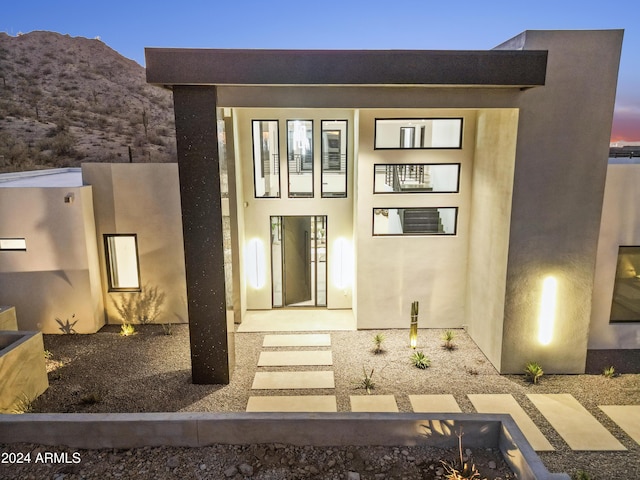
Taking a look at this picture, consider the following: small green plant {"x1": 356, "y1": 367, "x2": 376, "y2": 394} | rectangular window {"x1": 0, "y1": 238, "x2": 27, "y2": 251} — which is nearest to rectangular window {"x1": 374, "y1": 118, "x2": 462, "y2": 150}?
small green plant {"x1": 356, "y1": 367, "x2": 376, "y2": 394}

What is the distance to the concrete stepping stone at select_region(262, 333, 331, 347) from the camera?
27.2 ft

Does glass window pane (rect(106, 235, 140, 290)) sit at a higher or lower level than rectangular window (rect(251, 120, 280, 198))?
lower

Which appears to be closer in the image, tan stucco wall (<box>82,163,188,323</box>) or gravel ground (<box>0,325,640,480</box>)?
gravel ground (<box>0,325,640,480</box>)

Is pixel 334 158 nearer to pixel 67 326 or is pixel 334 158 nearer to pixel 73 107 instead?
pixel 67 326

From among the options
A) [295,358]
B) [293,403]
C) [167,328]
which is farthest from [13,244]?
[293,403]

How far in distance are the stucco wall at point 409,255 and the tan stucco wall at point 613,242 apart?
228 cm

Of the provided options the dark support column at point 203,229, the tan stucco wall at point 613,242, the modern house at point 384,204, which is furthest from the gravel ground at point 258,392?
the tan stucco wall at point 613,242

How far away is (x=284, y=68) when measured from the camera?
232 inches

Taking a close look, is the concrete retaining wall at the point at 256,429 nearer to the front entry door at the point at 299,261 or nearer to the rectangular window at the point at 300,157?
the front entry door at the point at 299,261

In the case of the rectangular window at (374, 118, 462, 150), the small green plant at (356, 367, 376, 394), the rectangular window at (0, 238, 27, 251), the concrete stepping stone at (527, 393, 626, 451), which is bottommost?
the concrete stepping stone at (527, 393, 626, 451)

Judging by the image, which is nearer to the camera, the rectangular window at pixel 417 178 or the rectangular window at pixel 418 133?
the rectangular window at pixel 418 133

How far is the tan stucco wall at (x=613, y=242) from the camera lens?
7379 mm

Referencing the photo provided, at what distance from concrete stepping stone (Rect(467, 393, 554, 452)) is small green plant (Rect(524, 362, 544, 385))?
0.69 m

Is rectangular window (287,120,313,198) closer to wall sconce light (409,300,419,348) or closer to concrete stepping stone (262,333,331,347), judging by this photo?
concrete stepping stone (262,333,331,347)
